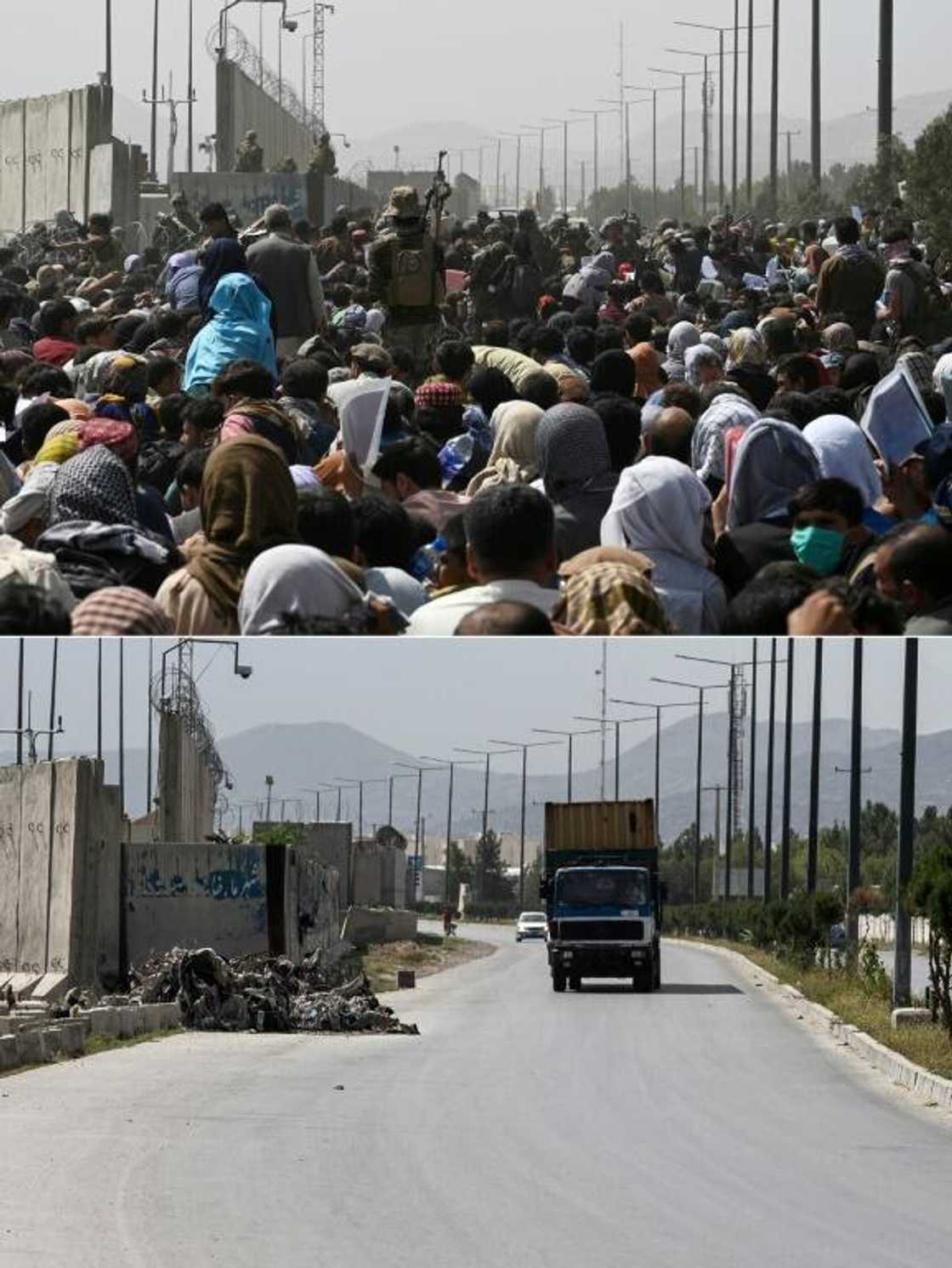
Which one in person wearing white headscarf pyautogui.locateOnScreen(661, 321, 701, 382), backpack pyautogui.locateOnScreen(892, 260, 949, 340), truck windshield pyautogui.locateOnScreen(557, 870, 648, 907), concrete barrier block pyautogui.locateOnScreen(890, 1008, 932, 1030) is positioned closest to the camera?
person wearing white headscarf pyautogui.locateOnScreen(661, 321, 701, 382)

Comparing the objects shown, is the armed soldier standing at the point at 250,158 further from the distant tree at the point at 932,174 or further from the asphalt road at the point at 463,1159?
the asphalt road at the point at 463,1159

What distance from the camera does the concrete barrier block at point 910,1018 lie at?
90.1ft

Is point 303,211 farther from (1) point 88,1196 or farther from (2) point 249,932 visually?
Answer: (1) point 88,1196

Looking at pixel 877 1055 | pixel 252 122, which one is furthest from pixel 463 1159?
pixel 252 122

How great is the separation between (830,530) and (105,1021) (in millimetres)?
15556

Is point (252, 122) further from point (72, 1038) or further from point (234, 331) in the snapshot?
point (234, 331)

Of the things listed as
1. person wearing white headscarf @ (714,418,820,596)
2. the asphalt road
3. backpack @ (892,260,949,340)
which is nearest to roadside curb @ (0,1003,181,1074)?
the asphalt road

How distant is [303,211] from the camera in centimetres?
4984

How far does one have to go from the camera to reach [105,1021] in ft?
81.4

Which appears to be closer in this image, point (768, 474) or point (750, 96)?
point (768, 474)

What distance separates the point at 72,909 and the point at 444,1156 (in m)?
12.5

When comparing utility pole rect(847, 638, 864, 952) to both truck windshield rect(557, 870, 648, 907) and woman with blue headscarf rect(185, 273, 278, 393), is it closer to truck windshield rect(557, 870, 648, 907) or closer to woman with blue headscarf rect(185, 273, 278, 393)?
truck windshield rect(557, 870, 648, 907)

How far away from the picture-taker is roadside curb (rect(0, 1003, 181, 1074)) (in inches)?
821

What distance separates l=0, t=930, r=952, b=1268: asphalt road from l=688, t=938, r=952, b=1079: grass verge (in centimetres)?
55
